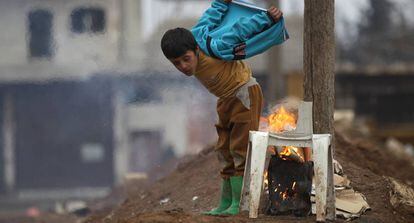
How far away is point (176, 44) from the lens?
6836 mm

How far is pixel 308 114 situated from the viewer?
7.08 metres

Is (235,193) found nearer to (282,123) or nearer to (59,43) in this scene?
(282,123)

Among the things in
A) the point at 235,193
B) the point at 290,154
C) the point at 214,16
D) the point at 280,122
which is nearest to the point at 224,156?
the point at 235,193

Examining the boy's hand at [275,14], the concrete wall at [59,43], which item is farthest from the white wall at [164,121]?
the boy's hand at [275,14]

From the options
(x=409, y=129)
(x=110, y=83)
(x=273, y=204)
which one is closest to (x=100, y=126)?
(x=110, y=83)

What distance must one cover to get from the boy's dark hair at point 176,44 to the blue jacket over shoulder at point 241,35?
0.26 m

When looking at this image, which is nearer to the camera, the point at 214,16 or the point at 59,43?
the point at 214,16

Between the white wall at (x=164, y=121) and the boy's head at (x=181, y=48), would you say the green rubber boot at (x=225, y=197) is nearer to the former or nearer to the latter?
the boy's head at (x=181, y=48)

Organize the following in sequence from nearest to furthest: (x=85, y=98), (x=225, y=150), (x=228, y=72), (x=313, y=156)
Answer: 1. (x=313, y=156)
2. (x=228, y=72)
3. (x=225, y=150)
4. (x=85, y=98)

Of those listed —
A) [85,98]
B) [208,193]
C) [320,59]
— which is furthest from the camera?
[85,98]

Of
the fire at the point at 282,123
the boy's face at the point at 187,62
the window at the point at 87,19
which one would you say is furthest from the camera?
the window at the point at 87,19

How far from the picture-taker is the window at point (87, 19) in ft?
120

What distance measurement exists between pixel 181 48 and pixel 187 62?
152mm

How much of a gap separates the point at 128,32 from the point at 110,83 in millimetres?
5711
